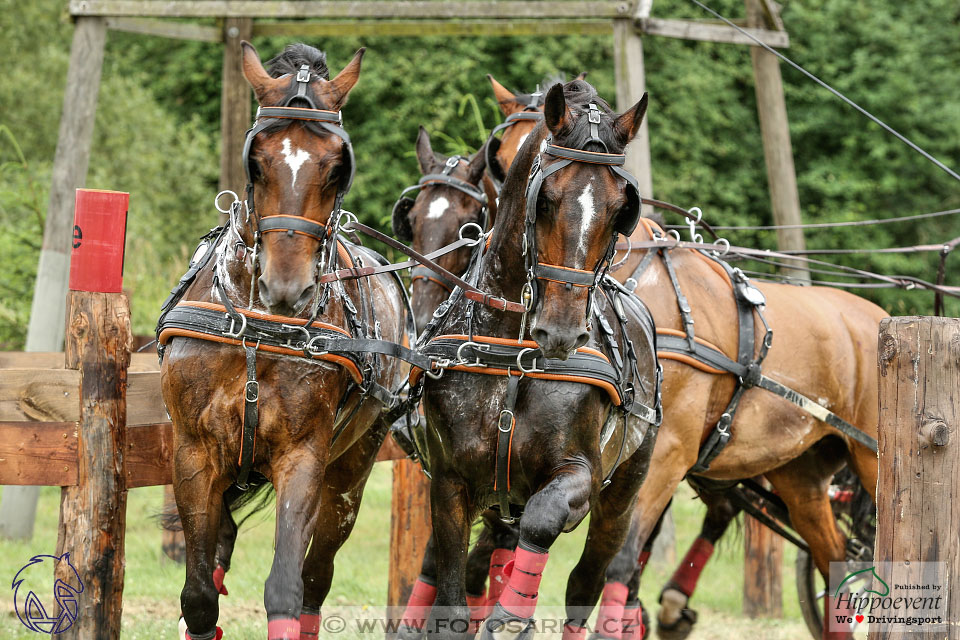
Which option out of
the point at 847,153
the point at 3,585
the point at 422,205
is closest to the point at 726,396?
the point at 422,205

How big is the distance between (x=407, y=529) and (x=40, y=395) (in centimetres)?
266

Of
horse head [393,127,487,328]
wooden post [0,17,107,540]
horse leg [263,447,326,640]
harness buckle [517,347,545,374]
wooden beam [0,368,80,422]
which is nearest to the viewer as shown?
horse leg [263,447,326,640]

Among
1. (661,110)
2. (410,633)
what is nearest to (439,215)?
(410,633)

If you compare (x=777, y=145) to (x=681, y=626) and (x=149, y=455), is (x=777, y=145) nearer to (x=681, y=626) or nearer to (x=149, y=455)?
(x=681, y=626)

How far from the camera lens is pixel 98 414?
4301mm

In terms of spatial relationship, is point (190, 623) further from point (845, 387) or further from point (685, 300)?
point (845, 387)

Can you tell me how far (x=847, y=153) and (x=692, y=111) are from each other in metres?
A: 2.93

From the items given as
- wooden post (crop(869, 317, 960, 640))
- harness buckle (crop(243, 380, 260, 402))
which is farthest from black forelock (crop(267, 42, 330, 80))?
wooden post (crop(869, 317, 960, 640))

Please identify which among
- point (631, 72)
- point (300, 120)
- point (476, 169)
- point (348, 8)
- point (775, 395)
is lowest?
point (775, 395)

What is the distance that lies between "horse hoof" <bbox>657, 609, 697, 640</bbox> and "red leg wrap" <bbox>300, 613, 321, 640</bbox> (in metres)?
2.67

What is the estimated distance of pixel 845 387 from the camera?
617cm

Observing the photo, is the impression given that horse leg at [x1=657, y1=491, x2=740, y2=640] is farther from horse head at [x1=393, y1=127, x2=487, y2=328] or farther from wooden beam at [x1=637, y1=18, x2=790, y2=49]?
wooden beam at [x1=637, y1=18, x2=790, y2=49]

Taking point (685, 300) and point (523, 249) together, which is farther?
point (685, 300)

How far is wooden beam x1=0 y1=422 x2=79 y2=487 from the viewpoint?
426 centimetres
